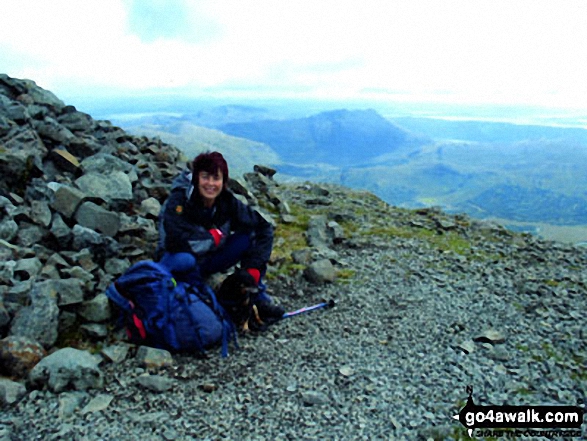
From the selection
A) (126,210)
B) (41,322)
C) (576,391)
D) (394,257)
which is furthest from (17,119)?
(576,391)

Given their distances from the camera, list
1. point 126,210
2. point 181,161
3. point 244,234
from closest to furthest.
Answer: point 244,234 < point 126,210 < point 181,161

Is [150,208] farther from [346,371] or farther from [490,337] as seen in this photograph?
[490,337]

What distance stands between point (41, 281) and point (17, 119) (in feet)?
26.6

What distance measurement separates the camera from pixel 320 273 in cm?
1195

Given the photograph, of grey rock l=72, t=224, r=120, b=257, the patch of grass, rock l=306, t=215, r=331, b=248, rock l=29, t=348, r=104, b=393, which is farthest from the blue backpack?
the patch of grass

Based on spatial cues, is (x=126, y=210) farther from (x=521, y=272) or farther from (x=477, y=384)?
(x=521, y=272)

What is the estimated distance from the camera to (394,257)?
14.4 meters

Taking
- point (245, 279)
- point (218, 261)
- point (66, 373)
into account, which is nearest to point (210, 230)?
point (218, 261)

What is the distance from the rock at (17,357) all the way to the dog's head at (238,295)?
3.52 m

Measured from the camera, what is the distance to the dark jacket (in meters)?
8.87

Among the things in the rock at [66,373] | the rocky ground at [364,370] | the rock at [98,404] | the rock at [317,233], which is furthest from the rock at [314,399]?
the rock at [317,233]

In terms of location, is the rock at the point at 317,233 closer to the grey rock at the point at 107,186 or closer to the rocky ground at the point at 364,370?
the rocky ground at the point at 364,370

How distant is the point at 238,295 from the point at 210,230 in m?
1.62

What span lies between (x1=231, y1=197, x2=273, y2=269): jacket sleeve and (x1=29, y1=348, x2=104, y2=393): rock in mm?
3684
